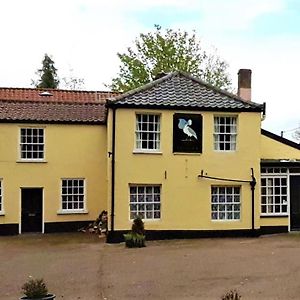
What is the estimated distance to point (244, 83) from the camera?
27.5m

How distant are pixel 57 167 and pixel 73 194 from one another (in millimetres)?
1628

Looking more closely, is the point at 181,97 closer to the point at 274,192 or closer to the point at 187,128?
the point at 187,128

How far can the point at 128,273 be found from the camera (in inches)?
595

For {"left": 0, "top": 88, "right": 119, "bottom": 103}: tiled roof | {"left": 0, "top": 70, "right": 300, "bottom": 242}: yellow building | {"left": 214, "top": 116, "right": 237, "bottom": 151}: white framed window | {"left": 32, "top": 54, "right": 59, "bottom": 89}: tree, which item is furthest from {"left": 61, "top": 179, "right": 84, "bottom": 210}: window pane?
{"left": 32, "top": 54, "right": 59, "bottom": 89}: tree

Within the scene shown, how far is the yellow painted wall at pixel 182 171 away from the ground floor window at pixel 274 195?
939 mm

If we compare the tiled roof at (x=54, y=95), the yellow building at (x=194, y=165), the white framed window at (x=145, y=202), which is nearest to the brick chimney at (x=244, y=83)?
the yellow building at (x=194, y=165)

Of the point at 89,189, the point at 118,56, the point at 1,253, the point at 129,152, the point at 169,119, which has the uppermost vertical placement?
the point at 118,56

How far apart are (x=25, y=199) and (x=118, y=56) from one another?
2647 centimetres

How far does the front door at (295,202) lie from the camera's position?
2461cm

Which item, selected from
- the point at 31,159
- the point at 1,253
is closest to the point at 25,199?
the point at 31,159

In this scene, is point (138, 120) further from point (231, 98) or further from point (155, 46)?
point (155, 46)

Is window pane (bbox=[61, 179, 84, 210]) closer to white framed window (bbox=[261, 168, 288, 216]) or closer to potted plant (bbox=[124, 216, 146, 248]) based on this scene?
potted plant (bbox=[124, 216, 146, 248])

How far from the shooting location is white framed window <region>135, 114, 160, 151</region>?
2305cm

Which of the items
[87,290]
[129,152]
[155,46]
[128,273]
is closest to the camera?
[87,290]
